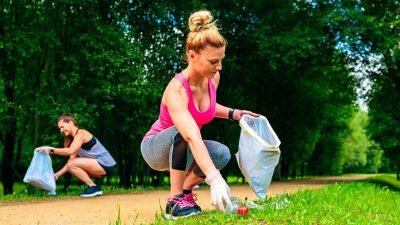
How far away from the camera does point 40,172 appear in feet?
29.3

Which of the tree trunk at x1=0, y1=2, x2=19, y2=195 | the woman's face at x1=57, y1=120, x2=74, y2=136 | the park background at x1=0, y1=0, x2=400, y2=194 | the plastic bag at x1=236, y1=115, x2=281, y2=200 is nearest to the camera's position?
the plastic bag at x1=236, y1=115, x2=281, y2=200

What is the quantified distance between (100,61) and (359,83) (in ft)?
38.4

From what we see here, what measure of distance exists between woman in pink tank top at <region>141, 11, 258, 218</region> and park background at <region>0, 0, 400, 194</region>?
314 inches

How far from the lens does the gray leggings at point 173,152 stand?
15.0 ft

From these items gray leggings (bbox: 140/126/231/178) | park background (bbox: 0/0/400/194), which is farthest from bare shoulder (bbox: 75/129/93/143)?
gray leggings (bbox: 140/126/231/178)

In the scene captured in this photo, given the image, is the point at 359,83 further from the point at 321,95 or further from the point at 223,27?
the point at 223,27

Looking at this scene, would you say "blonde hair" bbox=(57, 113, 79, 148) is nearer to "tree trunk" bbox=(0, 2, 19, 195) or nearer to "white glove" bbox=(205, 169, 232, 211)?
"white glove" bbox=(205, 169, 232, 211)

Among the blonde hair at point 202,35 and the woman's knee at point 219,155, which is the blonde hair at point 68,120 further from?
the blonde hair at point 202,35

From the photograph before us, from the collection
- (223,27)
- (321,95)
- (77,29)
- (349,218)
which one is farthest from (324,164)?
(349,218)

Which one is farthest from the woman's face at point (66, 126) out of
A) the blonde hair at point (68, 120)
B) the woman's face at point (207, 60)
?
the woman's face at point (207, 60)

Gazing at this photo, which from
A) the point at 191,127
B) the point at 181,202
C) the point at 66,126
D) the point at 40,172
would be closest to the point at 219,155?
the point at 181,202

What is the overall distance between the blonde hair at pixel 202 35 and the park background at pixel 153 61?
331 inches

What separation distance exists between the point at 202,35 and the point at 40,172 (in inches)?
223

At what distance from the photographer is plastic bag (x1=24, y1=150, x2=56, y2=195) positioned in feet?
29.0
